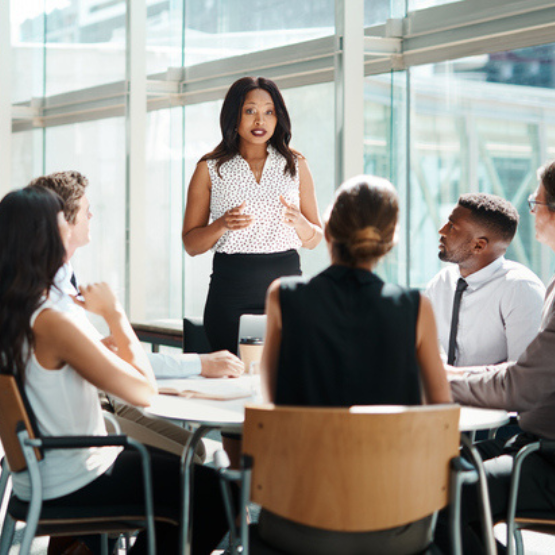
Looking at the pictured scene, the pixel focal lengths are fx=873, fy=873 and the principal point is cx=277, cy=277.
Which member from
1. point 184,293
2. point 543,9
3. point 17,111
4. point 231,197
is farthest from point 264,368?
point 17,111

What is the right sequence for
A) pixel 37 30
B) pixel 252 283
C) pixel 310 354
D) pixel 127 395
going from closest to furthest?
pixel 310 354 → pixel 127 395 → pixel 252 283 → pixel 37 30

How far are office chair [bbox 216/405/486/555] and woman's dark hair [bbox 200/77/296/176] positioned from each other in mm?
1862

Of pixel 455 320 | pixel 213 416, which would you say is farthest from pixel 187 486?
pixel 455 320

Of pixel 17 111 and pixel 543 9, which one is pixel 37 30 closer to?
pixel 17 111

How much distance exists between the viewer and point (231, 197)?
11.1 ft

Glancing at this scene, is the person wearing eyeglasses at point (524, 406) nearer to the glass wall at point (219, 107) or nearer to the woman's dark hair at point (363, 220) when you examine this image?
the woman's dark hair at point (363, 220)

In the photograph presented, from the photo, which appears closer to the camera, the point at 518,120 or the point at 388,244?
the point at 388,244

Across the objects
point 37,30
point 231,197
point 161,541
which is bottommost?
point 161,541

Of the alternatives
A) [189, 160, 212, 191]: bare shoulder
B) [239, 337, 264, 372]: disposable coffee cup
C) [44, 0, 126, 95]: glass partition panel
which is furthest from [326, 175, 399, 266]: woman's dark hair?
[44, 0, 126, 95]: glass partition panel

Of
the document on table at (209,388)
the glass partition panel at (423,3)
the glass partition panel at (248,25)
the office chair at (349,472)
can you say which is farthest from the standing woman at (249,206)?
the glass partition panel at (248,25)

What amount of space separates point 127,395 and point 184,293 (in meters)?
4.65

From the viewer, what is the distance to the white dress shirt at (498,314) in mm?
2643

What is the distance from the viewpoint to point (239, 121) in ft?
11.0

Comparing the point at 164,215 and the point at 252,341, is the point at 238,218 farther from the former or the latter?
the point at 164,215
